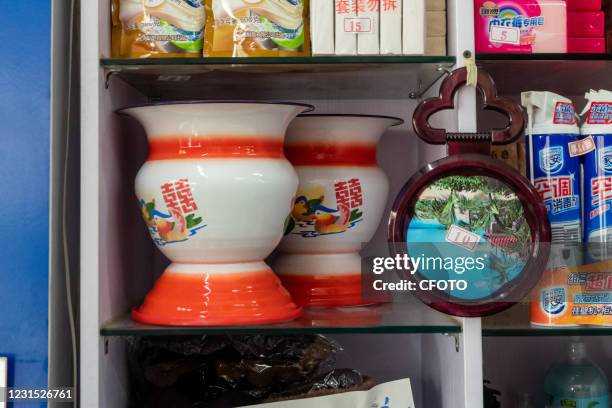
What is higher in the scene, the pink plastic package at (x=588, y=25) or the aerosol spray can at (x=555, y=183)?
the pink plastic package at (x=588, y=25)

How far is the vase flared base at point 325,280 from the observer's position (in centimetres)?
113

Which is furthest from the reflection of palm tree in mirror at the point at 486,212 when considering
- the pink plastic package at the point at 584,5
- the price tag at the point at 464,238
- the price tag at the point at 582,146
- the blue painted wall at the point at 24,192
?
the blue painted wall at the point at 24,192

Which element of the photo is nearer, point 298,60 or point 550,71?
point 298,60

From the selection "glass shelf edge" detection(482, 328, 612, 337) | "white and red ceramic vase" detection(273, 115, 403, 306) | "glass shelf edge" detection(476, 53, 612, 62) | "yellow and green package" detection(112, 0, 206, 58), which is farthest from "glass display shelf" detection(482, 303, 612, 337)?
"yellow and green package" detection(112, 0, 206, 58)

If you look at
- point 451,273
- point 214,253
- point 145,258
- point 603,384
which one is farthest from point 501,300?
point 145,258

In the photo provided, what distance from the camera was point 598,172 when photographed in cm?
102

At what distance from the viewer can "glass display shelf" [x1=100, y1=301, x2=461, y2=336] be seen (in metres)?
0.97

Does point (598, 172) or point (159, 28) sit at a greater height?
point (159, 28)

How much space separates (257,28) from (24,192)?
0.40 meters

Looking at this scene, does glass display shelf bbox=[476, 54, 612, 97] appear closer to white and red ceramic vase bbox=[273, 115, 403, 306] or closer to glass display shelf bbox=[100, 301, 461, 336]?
white and red ceramic vase bbox=[273, 115, 403, 306]

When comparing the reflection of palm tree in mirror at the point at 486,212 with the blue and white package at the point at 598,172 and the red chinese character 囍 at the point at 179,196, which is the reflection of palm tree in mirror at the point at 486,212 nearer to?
the blue and white package at the point at 598,172

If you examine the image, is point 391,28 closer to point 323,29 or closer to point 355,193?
point 323,29

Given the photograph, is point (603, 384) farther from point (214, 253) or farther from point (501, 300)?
point (214, 253)

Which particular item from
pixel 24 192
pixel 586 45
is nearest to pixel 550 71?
pixel 586 45
